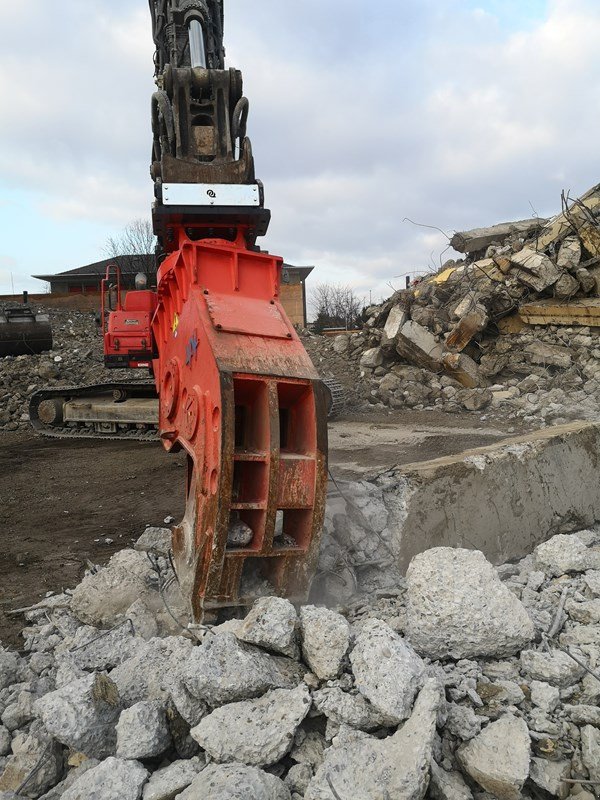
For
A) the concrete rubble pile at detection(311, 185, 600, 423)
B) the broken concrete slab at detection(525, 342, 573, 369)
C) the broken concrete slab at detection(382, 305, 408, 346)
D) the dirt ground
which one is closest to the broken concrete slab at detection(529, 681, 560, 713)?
the dirt ground

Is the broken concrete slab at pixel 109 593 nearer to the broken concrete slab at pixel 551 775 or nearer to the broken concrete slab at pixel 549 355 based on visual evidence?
the broken concrete slab at pixel 551 775

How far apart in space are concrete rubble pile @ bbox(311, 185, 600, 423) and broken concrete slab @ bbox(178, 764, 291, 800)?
974 centimetres

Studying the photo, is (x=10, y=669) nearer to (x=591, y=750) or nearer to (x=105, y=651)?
(x=105, y=651)

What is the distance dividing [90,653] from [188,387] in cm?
140

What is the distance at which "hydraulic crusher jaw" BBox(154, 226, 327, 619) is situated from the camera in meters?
2.85

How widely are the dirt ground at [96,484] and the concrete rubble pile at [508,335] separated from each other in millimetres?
1167

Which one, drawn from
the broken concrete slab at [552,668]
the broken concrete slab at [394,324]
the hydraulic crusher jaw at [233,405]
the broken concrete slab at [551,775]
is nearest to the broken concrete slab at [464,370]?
the broken concrete slab at [394,324]

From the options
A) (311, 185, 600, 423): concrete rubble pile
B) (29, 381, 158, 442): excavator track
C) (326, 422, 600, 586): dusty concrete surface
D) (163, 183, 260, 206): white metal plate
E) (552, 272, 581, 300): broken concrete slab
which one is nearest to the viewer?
(326, 422, 600, 586): dusty concrete surface

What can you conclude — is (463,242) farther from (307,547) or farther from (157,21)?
(307,547)

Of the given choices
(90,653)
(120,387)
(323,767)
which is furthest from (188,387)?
(120,387)

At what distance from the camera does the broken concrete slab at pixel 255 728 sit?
206 cm

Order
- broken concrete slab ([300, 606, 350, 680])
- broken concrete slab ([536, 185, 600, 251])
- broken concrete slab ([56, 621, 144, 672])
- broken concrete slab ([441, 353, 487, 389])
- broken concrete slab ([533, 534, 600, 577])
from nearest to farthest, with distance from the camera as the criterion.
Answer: broken concrete slab ([300, 606, 350, 680]), broken concrete slab ([56, 621, 144, 672]), broken concrete slab ([533, 534, 600, 577]), broken concrete slab ([441, 353, 487, 389]), broken concrete slab ([536, 185, 600, 251])

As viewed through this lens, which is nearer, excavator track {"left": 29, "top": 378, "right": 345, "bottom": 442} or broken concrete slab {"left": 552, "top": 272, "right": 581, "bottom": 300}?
excavator track {"left": 29, "top": 378, "right": 345, "bottom": 442}

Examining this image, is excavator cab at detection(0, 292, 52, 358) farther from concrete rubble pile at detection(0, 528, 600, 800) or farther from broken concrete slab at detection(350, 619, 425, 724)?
broken concrete slab at detection(350, 619, 425, 724)
